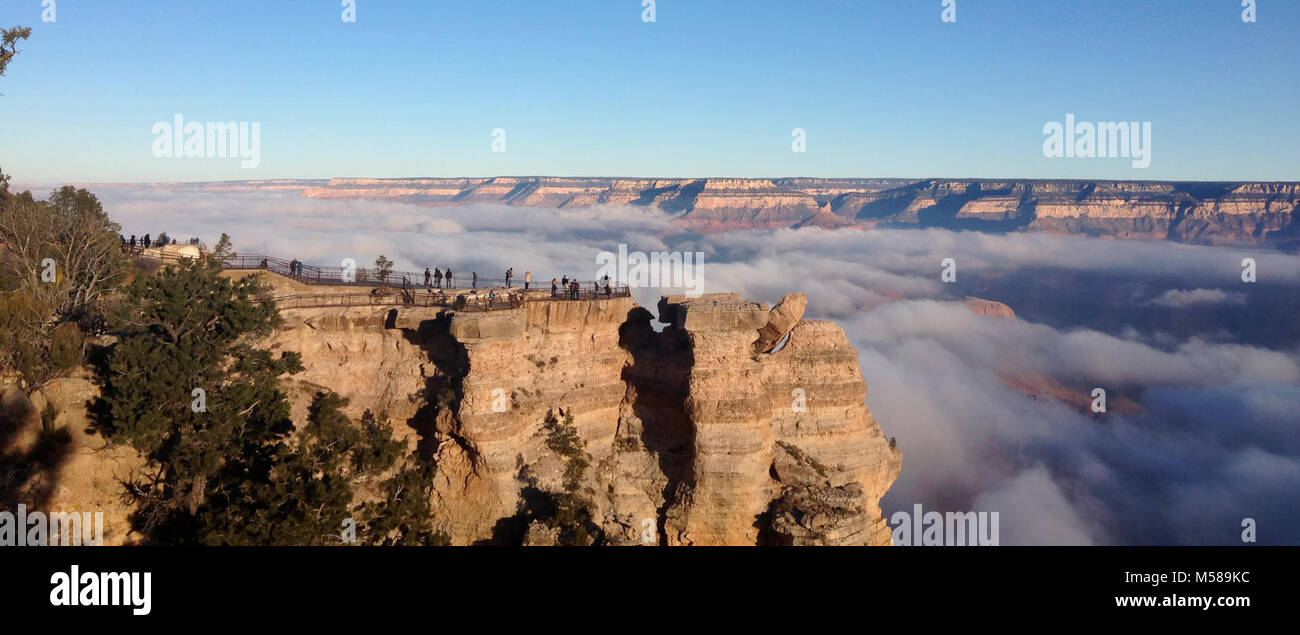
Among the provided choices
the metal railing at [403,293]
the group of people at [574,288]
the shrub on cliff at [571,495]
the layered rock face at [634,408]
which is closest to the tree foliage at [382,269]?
the metal railing at [403,293]

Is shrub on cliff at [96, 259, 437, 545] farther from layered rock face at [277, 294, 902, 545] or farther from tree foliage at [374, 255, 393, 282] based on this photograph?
tree foliage at [374, 255, 393, 282]

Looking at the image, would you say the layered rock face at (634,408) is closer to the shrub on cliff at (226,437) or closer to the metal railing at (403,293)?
the metal railing at (403,293)

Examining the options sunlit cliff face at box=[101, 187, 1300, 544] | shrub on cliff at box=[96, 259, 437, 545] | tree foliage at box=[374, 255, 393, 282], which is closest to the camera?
shrub on cliff at box=[96, 259, 437, 545]

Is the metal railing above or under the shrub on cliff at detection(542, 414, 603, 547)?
above

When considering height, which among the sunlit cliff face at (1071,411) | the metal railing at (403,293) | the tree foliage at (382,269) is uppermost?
the tree foliage at (382,269)

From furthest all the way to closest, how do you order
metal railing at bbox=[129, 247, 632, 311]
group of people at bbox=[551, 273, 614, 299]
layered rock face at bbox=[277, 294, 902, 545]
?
group of people at bbox=[551, 273, 614, 299], metal railing at bbox=[129, 247, 632, 311], layered rock face at bbox=[277, 294, 902, 545]

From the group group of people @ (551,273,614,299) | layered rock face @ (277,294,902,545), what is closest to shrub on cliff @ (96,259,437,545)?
layered rock face @ (277,294,902,545)
